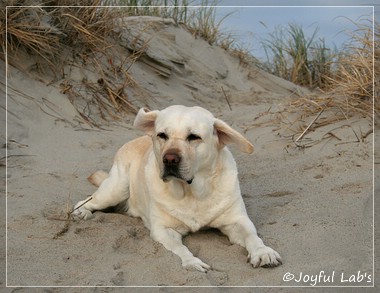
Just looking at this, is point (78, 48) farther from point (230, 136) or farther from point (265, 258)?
point (265, 258)

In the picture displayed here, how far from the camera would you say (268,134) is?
6922 mm

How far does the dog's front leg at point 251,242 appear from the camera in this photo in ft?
12.6

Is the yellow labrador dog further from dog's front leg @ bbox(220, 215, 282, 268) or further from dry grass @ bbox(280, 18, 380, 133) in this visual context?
dry grass @ bbox(280, 18, 380, 133)

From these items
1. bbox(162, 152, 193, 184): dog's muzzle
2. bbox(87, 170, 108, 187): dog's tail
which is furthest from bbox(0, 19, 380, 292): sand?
bbox(162, 152, 193, 184): dog's muzzle

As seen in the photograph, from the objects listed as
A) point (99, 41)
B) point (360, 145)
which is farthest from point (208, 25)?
point (360, 145)

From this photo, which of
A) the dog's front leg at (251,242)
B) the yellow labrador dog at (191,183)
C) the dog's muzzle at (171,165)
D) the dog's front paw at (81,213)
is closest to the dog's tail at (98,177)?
the dog's front paw at (81,213)

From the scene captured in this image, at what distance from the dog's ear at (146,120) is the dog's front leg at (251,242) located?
0.88 metres

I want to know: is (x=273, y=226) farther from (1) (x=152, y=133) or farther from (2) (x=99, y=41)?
(2) (x=99, y=41)

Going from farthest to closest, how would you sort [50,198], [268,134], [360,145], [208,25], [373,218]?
[208,25] < [268,134] < [360,145] < [50,198] < [373,218]

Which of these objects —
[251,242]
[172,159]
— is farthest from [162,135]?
[251,242]

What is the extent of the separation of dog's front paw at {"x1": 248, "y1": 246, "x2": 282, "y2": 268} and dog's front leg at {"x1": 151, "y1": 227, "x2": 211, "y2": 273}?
27cm

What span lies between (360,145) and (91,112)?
3.29 m

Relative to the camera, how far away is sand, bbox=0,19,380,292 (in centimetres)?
375

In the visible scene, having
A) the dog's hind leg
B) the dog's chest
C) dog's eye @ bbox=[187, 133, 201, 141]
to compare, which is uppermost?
dog's eye @ bbox=[187, 133, 201, 141]
